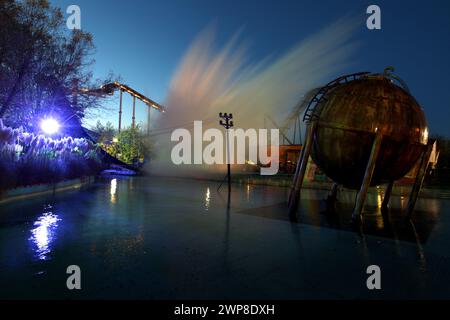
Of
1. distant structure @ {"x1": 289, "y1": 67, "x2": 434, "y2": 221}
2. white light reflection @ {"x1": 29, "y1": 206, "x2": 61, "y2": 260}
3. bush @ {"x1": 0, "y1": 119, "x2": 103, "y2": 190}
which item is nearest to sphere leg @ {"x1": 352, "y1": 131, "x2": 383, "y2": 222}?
distant structure @ {"x1": 289, "y1": 67, "x2": 434, "y2": 221}

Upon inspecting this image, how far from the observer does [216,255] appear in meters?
5.22

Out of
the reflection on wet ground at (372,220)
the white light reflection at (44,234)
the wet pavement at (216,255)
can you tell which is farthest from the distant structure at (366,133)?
the white light reflection at (44,234)

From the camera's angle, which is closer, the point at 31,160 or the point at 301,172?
the point at 301,172

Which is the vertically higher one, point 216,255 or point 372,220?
point 216,255

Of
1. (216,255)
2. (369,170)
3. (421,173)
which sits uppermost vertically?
(369,170)

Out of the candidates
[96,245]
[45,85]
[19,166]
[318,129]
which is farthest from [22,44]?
[318,129]

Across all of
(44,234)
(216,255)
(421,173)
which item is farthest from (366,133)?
(44,234)

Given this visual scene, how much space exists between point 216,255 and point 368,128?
19.6 feet

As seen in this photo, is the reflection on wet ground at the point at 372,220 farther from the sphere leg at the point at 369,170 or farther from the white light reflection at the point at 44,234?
the white light reflection at the point at 44,234

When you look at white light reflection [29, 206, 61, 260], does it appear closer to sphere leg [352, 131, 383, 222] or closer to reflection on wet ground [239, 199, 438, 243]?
reflection on wet ground [239, 199, 438, 243]

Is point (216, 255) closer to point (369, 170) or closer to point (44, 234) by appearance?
point (44, 234)

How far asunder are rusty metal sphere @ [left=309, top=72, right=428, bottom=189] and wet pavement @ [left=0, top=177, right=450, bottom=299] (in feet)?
6.08

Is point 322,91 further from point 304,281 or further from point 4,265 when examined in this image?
point 4,265

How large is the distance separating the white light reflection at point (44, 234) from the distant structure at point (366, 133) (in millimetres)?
6917
